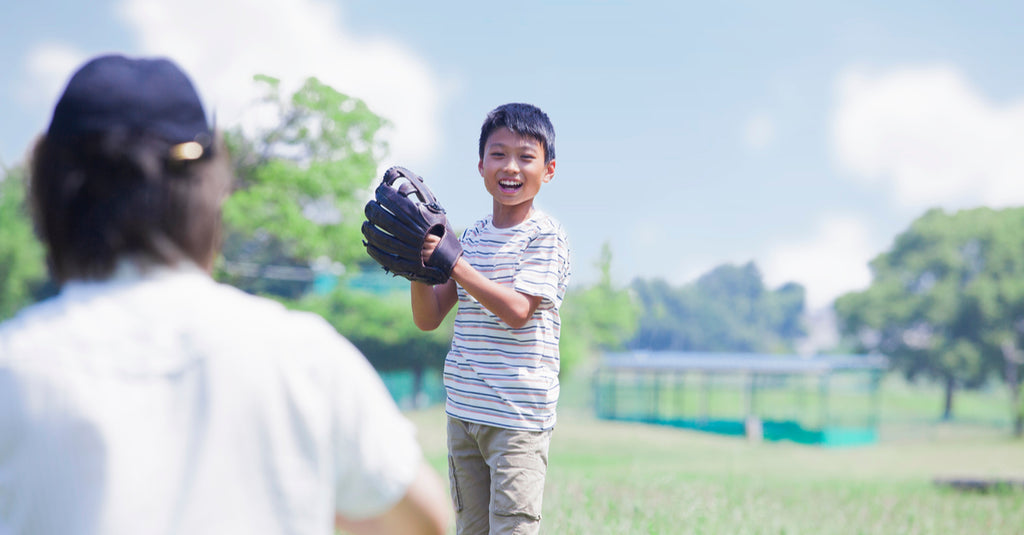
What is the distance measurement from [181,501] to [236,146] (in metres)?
21.1

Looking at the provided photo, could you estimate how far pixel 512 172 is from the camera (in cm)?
275

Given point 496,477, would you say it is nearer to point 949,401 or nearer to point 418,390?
point 418,390

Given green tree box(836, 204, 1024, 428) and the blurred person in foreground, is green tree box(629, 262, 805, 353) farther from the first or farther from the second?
the blurred person in foreground

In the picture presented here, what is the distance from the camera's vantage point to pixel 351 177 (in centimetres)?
2038

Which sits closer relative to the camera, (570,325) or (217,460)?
(217,460)

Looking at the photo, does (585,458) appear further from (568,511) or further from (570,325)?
(570,325)

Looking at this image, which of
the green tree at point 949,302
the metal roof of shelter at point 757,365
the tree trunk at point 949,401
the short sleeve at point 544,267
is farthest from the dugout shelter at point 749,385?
the short sleeve at point 544,267

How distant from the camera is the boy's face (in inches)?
109

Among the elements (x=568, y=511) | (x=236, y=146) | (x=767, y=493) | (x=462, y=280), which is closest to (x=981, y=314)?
(x=236, y=146)

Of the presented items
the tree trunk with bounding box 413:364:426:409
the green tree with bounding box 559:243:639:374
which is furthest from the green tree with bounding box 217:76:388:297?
the green tree with bounding box 559:243:639:374

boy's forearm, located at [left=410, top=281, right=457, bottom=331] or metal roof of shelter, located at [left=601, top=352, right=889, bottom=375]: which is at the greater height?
boy's forearm, located at [left=410, top=281, right=457, bottom=331]

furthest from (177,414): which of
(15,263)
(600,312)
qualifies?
(600,312)

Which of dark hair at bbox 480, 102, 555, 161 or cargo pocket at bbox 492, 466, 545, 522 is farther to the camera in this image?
dark hair at bbox 480, 102, 555, 161

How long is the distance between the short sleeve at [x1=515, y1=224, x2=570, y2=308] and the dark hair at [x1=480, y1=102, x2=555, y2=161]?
293 millimetres
